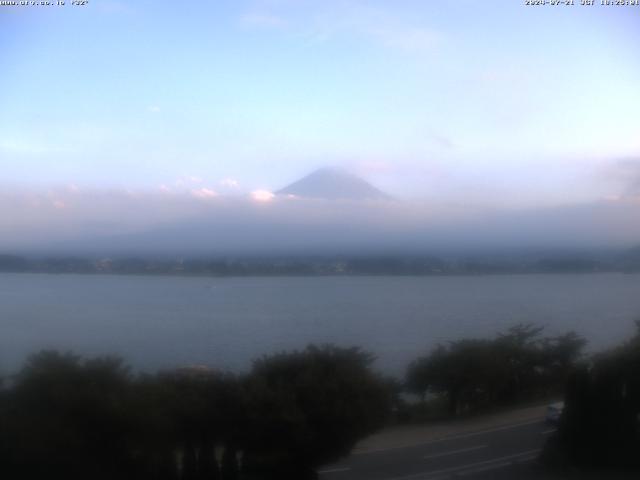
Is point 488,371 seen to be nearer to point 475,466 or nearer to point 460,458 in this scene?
point 460,458

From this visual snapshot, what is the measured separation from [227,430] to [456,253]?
6.52m

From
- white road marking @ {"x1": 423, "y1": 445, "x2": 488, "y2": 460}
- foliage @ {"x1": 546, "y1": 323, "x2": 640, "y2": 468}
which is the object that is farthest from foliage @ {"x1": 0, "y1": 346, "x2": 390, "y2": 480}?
foliage @ {"x1": 546, "y1": 323, "x2": 640, "y2": 468}

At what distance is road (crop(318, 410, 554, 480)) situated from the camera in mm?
7461

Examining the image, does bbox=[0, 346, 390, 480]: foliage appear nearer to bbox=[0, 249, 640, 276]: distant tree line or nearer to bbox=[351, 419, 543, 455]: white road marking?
bbox=[351, 419, 543, 455]: white road marking

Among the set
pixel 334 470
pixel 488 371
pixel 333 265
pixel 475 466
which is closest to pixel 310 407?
pixel 334 470

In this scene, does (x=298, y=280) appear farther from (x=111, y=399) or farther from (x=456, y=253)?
(x=111, y=399)

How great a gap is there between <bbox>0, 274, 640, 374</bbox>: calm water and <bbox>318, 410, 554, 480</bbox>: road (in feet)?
4.73

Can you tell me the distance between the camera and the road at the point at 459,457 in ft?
24.5

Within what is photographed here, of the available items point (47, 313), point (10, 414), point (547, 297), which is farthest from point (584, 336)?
point (47, 313)

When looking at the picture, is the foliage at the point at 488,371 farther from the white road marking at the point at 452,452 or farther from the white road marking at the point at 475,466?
the white road marking at the point at 475,466

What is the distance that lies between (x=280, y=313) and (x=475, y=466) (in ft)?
19.2

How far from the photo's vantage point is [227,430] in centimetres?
801

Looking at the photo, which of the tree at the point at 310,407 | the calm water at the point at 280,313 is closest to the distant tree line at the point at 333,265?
the calm water at the point at 280,313

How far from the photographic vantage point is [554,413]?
27.7 feet
